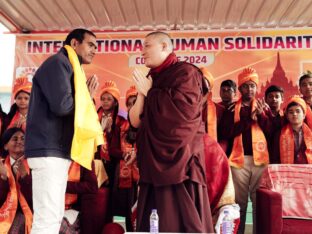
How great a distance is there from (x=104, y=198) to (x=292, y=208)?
1.73 m

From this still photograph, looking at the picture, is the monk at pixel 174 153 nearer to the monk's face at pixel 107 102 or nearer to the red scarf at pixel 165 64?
the red scarf at pixel 165 64

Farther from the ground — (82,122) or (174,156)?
(82,122)

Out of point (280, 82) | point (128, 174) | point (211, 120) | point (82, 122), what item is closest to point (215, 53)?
point (280, 82)

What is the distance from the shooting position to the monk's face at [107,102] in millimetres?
Result: 4867

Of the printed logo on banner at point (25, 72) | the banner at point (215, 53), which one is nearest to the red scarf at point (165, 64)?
the banner at point (215, 53)

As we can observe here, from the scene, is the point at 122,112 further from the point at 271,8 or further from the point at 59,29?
the point at 271,8

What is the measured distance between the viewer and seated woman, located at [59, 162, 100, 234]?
3.61 metres

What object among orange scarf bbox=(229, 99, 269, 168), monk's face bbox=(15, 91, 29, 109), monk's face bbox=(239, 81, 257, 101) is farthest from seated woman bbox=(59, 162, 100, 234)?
monk's face bbox=(239, 81, 257, 101)

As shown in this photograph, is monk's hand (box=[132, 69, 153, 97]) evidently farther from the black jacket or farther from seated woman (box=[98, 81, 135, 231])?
seated woman (box=[98, 81, 135, 231])

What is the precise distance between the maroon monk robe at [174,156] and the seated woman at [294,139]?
166cm

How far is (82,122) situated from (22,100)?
2.15 metres

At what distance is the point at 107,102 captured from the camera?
16.1ft

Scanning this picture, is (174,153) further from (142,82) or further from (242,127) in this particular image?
(242,127)

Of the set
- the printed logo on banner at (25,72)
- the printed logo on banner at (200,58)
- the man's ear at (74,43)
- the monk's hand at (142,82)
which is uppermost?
the printed logo on banner at (200,58)
